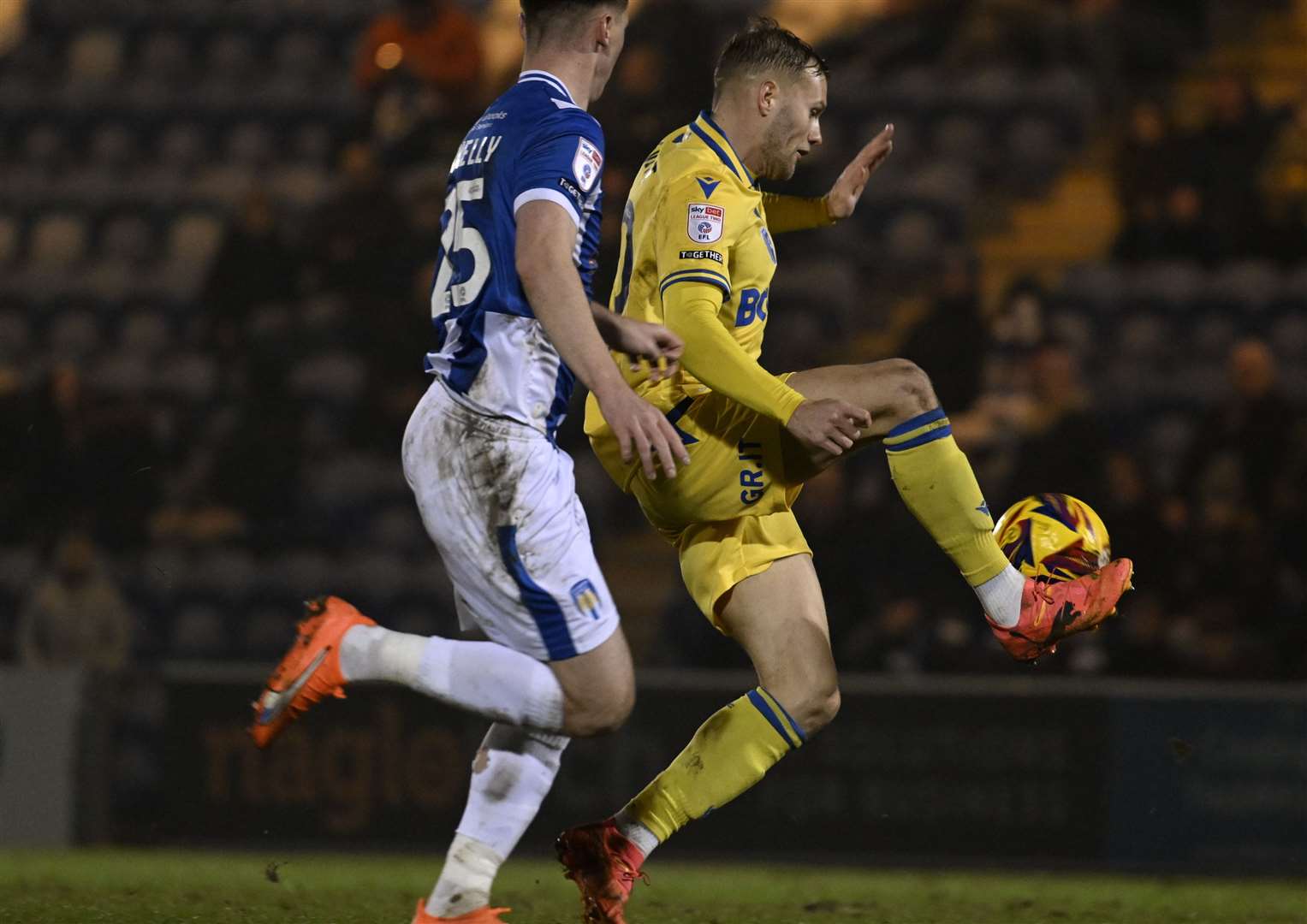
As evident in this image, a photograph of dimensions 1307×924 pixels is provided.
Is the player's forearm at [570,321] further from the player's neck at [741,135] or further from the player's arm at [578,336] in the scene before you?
the player's neck at [741,135]

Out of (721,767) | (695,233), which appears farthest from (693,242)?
(721,767)

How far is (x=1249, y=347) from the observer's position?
31.3ft

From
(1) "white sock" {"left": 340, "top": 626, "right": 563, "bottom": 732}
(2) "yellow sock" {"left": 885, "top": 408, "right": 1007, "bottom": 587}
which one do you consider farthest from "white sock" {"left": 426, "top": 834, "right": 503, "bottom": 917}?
(2) "yellow sock" {"left": 885, "top": 408, "right": 1007, "bottom": 587}

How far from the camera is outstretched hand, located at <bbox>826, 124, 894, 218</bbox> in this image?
5434mm

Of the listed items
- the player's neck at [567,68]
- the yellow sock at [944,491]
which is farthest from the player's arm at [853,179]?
the player's neck at [567,68]

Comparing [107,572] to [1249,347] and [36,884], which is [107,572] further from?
[1249,347]

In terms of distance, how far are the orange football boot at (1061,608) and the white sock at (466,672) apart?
1.48 m

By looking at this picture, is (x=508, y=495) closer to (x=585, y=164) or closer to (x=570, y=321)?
(x=570, y=321)

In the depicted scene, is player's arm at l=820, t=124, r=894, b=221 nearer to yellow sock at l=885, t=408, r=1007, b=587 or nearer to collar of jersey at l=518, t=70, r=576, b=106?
yellow sock at l=885, t=408, r=1007, b=587

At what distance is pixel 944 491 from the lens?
4.82 m

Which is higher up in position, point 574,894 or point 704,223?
point 704,223

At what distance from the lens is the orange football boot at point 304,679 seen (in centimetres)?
406

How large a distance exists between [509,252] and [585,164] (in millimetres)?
254

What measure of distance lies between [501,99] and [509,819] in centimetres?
163
